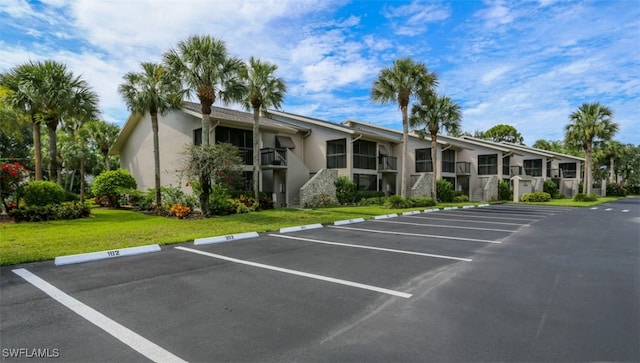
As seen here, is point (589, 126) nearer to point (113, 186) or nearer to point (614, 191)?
point (614, 191)

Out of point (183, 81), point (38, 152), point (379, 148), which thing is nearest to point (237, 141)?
point (183, 81)

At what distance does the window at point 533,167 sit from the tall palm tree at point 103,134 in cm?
4703

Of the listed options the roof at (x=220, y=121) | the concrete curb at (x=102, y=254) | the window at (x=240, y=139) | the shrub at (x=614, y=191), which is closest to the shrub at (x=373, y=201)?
the roof at (x=220, y=121)

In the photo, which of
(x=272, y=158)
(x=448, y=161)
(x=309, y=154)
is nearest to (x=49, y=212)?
(x=272, y=158)

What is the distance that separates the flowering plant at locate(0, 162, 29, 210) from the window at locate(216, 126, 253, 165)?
998cm

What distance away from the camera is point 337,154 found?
26.8m

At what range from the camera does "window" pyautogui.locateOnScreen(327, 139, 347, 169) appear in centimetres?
2645

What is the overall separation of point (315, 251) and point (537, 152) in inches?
1701

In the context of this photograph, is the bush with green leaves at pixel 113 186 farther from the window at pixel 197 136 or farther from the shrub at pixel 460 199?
the shrub at pixel 460 199

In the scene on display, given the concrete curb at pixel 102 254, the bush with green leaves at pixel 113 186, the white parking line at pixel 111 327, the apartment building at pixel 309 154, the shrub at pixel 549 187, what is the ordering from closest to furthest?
the white parking line at pixel 111 327, the concrete curb at pixel 102 254, the bush with green leaves at pixel 113 186, the apartment building at pixel 309 154, the shrub at pixel 549 187

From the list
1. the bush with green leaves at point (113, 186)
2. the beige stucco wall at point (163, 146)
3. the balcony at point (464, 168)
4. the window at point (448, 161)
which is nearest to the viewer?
the bush with green leaves at point (113, 186)

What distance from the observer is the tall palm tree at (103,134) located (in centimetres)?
3041

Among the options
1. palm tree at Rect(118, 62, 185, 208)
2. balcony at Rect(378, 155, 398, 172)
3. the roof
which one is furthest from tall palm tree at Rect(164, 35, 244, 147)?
balcony at Rect(378, 155, 398, 172)

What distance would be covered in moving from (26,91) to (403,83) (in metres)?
21.4
